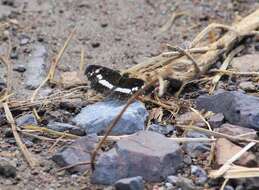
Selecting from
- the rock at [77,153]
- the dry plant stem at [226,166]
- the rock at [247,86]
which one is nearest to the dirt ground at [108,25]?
the rock at [247,86]

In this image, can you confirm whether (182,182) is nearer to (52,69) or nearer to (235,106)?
(235,106)

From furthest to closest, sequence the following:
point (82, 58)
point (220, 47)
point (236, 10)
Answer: point (236, 10)
point (82, 58)
point (220, 47)

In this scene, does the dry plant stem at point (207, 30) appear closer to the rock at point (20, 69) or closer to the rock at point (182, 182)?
the rock at point (20, 69)

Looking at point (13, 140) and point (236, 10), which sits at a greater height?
point (236, 10)

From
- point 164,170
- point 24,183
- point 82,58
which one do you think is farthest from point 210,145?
point 82,58

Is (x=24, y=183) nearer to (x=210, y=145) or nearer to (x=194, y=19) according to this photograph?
(x=210, y=145)

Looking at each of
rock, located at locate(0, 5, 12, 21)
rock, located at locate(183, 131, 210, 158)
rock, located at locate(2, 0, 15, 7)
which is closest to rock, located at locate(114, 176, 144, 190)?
rock, located at locate(183, 131, 210, 158)

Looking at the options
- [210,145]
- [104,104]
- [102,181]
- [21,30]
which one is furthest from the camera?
[21,30]
